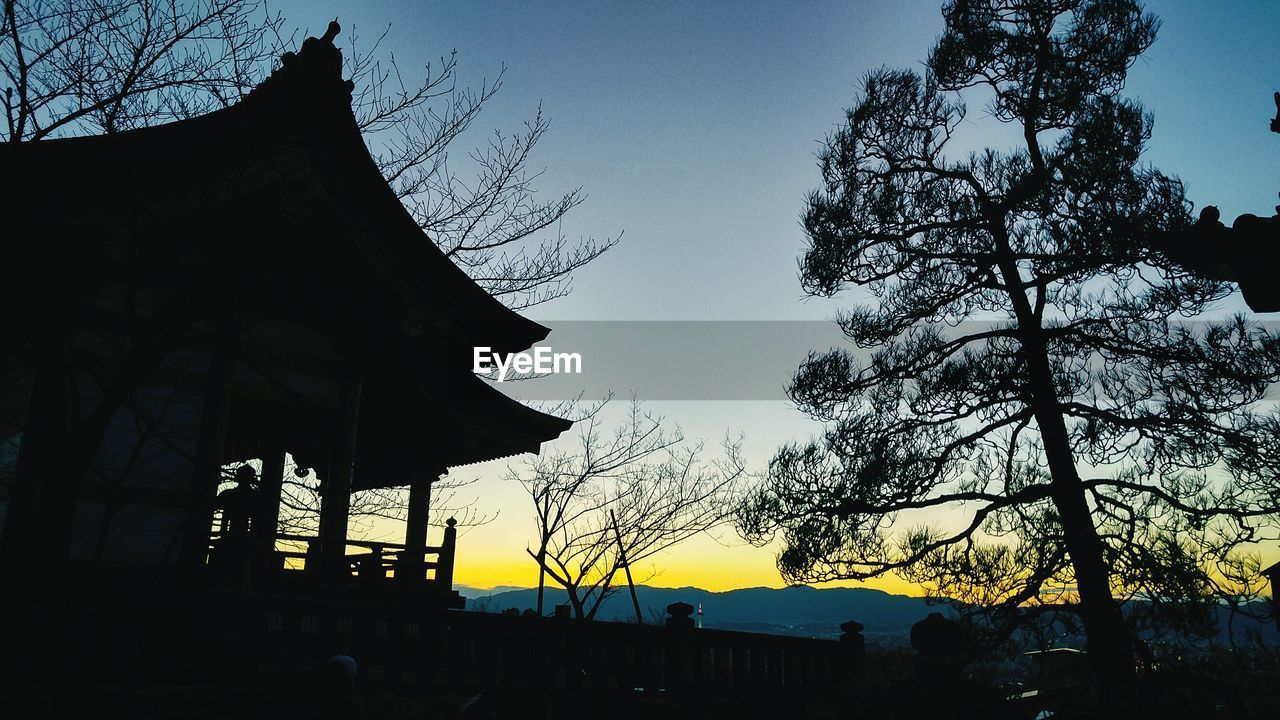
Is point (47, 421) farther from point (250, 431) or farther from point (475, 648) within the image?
point (250, 431)

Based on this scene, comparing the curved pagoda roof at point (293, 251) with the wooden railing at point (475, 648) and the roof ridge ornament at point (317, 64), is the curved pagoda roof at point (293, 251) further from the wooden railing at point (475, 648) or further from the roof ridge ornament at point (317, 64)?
the wooden railing at point (475, 648)

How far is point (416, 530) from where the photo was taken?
11.7m

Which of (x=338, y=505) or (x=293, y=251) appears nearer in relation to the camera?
(x=293, y=251)

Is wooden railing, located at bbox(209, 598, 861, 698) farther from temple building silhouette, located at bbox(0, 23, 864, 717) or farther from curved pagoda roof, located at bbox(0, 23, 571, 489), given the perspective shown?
curved pagoda roof, located at bbox(0, 23, 571, 489)

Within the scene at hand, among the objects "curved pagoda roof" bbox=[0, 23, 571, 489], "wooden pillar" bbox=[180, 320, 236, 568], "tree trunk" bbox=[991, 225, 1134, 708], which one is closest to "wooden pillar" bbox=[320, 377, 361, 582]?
"curved pagoda roof" bbox=[0, 23, 571, 489]

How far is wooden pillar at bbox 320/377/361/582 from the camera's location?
32.1ft

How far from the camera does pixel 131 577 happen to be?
27.5ft

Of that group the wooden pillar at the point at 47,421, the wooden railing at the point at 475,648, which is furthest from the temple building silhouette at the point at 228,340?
the wooden railing at the point at 475,648

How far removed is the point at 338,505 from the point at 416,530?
1.89 metres

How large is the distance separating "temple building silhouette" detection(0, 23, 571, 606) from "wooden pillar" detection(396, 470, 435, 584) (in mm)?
29

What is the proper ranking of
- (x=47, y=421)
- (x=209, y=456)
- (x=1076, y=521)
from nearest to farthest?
(x=47, y=421) < (x=209, y=456) < (x=1076, y=521)

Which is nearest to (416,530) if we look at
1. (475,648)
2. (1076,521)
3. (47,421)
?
(475,648)

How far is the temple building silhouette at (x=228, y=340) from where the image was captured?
5.70 m

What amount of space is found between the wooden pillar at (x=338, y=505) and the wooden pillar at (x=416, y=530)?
0.80 m
